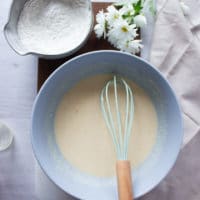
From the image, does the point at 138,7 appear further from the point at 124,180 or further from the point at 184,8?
the point at 124,180

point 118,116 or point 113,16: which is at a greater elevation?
point 113,16

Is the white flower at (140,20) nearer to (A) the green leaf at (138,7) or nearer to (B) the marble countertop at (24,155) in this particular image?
(A) the green leaf at (138,7)

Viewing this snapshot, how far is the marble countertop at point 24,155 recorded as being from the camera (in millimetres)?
603

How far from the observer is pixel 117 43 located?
57 cm

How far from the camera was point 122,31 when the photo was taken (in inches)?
22.2

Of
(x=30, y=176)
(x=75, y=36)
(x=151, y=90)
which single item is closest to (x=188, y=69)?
(x=151, y=90)

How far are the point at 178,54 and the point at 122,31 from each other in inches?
4.1

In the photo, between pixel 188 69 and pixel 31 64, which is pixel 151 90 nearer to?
pixel 188 69

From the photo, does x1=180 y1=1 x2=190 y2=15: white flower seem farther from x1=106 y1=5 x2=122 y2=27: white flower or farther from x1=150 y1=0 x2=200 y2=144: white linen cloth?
x1=106 y1=5 x2=122 y2=27: white flower

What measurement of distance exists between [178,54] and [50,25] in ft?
0.65

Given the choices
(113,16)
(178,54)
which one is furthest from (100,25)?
(178,54)

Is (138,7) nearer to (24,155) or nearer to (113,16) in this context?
(113,16)

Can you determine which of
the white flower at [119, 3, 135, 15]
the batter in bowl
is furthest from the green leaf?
the batter in bowl

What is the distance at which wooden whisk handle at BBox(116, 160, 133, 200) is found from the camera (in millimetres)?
522
